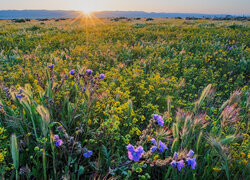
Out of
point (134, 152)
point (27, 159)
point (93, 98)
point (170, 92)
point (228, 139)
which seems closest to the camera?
point (134, 152)

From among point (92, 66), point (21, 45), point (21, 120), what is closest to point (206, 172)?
point (21, 120)

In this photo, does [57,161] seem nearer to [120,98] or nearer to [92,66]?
[120,98]

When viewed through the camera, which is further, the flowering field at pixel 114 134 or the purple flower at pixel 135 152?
the flowering field at pixel 114 134

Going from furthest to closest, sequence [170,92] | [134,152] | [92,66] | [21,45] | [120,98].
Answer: [21,45] < [92,66] < [170,92] < [120,98] < [134,152]

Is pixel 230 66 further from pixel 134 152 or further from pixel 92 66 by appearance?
pixel 134 152

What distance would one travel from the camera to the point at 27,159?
1.71 metres

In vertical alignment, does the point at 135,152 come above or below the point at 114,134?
above

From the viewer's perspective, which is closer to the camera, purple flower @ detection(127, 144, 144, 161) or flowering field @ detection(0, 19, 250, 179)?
purple flower @ detection(127, 144, 144, 161)

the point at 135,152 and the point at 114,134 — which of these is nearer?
the point at 135,152

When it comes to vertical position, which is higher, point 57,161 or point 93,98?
point 93,98

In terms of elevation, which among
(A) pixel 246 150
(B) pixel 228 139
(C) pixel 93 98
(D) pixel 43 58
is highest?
(D) pixel 43 58

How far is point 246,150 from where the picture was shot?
1.75 m

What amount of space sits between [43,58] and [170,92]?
11.7 ft

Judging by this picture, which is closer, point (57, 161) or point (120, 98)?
point (57, 161)
